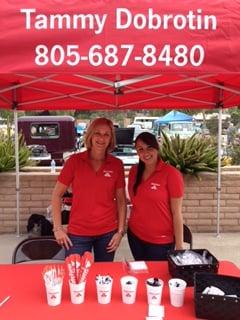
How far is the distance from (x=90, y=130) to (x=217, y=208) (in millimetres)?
3667

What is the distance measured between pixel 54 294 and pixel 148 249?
1178 millimetres

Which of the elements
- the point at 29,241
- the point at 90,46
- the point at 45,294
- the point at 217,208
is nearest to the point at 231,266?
the point at 45,294

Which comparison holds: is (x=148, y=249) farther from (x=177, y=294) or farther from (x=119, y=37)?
(x=119, y=37)

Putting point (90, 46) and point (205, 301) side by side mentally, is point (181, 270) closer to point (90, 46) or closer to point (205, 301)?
point (205, 301)

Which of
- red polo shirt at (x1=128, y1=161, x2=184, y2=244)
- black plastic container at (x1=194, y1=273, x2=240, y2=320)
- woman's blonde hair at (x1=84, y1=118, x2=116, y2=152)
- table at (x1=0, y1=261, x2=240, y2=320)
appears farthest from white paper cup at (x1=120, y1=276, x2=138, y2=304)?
woman's blonde hair at (x1=84, y1=118, x2=116, y2=152)

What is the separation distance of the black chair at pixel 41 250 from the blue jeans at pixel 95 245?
11 centimetres

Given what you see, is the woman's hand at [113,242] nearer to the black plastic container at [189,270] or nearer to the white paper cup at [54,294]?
the black plastic container at [189,270]

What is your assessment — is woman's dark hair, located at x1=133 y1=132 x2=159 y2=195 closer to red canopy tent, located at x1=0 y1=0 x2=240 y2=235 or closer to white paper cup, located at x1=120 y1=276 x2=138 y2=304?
white paper cup, located at x1=120 y1=276 x2=138 y2=304

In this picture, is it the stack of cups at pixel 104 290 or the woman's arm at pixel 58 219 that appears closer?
the stack of cups at pixel 104 290

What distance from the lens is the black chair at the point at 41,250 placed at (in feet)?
10.5

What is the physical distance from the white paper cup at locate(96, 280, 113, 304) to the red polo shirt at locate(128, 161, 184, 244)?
993 mm

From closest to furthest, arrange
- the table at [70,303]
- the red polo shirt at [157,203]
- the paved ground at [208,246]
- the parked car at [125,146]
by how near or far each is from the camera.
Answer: the table at [70,303]
the red polo shirt at [157,203]
the paved ground at [208,246]
the parked car at [125,146]

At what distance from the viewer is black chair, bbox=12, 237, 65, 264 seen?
3.20 meters

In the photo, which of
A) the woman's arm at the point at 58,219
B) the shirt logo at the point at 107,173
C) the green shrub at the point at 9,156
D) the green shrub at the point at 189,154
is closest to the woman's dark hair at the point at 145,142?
the shirt logo at the point at 107,173
